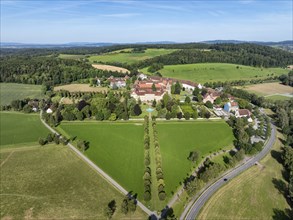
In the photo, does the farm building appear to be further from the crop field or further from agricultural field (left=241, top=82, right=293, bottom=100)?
the crop field

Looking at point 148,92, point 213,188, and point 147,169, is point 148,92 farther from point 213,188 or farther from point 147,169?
point 213,188

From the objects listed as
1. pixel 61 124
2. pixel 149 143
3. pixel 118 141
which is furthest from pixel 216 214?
pixel 61 124

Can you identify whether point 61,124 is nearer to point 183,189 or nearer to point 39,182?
point 39,182

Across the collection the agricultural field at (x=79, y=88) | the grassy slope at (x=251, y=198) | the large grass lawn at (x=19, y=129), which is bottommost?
the grassy slope at (x=251, y=198)

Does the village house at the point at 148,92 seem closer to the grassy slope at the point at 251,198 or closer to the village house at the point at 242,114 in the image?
the village house at the point at 242,114

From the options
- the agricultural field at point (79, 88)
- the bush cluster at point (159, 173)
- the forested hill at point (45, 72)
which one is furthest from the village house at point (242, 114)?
the forested hill at point (45, 72)
